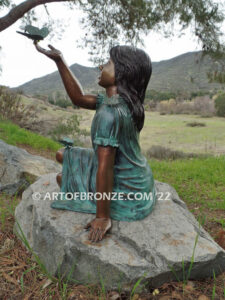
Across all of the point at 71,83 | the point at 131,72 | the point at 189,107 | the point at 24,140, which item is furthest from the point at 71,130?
the point at 189,107

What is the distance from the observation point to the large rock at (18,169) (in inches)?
122

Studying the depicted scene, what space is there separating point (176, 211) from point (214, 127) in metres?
7.30

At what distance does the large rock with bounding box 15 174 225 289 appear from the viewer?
154 centimetres

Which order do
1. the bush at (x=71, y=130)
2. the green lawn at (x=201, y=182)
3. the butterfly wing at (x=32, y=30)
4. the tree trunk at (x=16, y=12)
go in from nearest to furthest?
the butterfly wing at (x=32, y=30) → the green lawn at (x=201, y=182) → the tree trunk at (x=16, y=12) → the bush at (x=71, y=130)

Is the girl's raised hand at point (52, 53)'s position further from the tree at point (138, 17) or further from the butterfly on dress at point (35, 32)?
the tree at point (138, 17)

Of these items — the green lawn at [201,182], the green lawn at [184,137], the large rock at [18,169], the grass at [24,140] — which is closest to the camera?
the green lawn at [201,182]

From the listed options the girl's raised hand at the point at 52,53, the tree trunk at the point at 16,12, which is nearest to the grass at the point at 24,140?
the tree trunk at the point at 16,12

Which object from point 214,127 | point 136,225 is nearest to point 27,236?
point 136,225

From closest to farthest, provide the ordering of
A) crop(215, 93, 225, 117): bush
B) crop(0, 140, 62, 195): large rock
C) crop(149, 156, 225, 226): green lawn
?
crop(149, 156, 225, 226): green lawn, crop(0, 140, 62, 195): large rock, crop(215, 93, 225, 117): bush

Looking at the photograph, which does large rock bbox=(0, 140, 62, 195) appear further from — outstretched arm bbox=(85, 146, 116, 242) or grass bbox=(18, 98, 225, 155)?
grass bbox=(18, 98, 225, 155)

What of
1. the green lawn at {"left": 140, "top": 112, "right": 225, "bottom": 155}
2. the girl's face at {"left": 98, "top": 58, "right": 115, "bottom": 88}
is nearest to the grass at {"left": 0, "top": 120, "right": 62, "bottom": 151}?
the green lawn at {"left": 140, "top": 112, "right": 225, "bottom": 155}

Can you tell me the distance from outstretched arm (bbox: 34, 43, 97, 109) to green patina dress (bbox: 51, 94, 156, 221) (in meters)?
0.07

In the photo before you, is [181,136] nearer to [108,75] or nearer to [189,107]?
[108,75]

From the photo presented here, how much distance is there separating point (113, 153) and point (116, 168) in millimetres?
195
